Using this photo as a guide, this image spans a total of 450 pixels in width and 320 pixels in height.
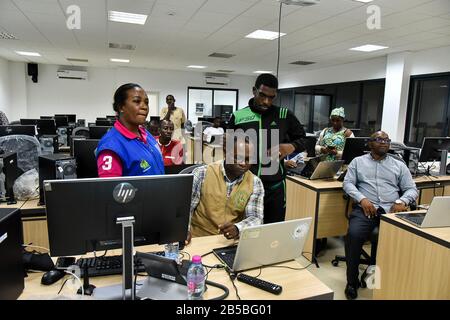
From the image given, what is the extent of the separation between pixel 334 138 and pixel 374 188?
110 centimetres

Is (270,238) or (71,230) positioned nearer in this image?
(71,230)

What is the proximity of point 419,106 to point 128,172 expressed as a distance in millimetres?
6728

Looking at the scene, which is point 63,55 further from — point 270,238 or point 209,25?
point 270,238

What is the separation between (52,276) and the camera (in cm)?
126

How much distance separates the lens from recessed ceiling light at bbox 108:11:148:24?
14.7 feet

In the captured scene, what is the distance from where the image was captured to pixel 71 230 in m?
1.10

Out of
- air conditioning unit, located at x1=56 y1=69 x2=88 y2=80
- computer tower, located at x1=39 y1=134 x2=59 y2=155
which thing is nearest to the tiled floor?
computer tower, located at x1=39 y1=134 x2=59 y2=155

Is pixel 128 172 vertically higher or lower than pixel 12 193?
higher

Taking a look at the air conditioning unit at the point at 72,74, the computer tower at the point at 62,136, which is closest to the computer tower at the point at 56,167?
the computer tower at the point at 62,136

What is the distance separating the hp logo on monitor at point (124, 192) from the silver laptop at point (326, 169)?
94.2 inches

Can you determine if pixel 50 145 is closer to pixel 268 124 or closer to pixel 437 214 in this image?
pixel 268 124

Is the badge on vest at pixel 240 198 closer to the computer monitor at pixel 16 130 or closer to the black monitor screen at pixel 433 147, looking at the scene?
the black monitor screen at pixel 433 147

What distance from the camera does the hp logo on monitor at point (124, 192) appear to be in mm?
1083
